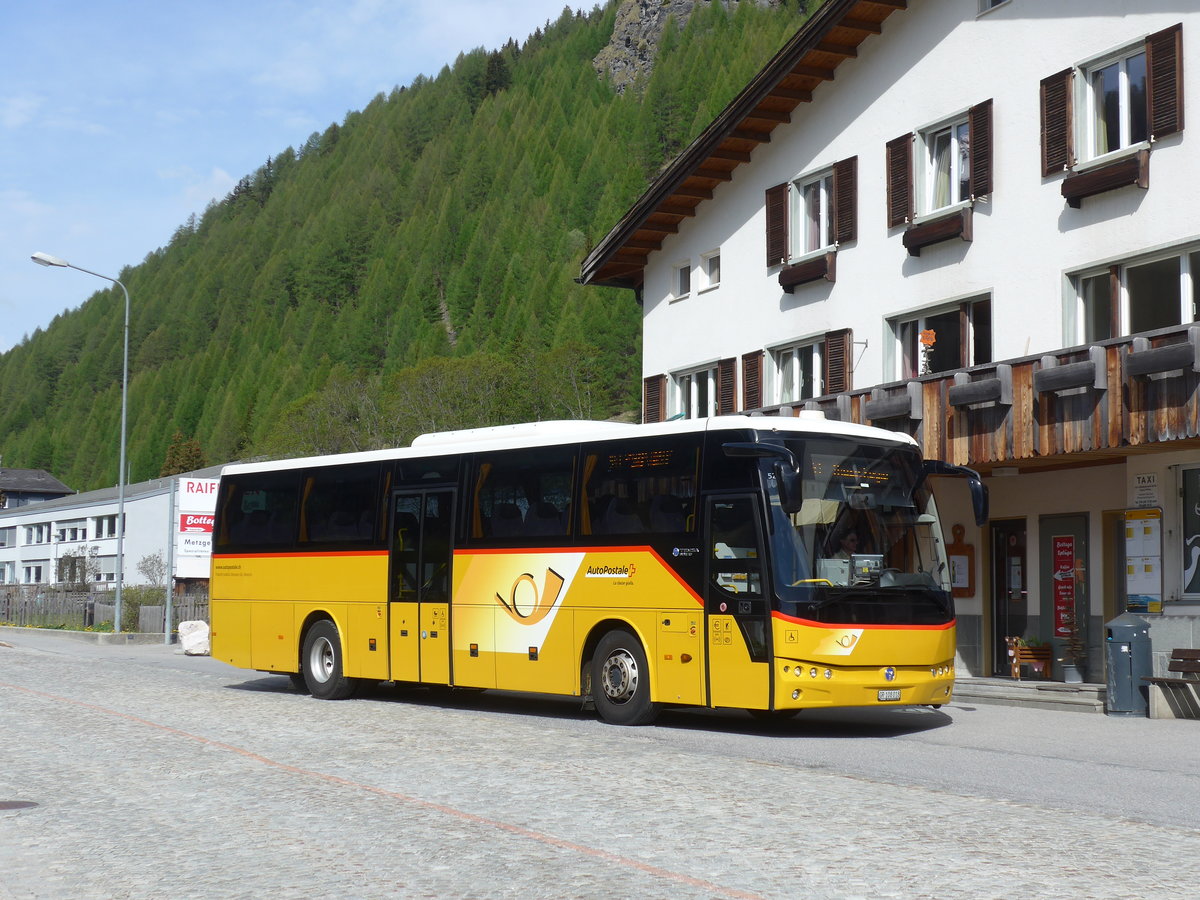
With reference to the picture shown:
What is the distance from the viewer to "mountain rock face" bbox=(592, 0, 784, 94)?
191 m

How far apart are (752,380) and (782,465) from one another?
14.6 m

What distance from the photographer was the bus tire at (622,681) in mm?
15836

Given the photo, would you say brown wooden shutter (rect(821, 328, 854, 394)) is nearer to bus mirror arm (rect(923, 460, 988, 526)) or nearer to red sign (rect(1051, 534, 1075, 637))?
red sign (rect(1051, 534, 1075, 637))

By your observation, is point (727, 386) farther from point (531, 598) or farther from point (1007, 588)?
point (531, 598)

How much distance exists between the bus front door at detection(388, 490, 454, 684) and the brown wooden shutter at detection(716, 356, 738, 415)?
1129 cm

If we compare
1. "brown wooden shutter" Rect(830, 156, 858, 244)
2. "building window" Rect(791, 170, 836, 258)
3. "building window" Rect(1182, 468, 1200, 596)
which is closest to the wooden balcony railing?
"building window" Rect(1182, 468, 1200, 596)

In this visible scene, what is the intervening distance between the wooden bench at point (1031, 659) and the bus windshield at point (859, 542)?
25.8ft

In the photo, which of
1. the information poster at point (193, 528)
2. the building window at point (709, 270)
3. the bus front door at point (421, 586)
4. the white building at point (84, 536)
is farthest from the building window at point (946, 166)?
the white building at point (84, 536)

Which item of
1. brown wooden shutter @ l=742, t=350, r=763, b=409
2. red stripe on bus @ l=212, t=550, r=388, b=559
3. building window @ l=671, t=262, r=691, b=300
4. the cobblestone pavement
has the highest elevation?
building window @ l=671, t=262, r=691, b=300

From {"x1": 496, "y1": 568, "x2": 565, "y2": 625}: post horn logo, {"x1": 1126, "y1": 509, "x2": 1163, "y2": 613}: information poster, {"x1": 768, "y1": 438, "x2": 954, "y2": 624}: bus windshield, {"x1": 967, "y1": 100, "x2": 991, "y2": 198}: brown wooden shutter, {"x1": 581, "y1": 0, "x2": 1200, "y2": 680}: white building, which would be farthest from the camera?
{"x1": 967, "y1": 100, "x2": 991, "y2": 198}: brown wooden shutter

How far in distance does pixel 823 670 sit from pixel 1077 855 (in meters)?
6.45

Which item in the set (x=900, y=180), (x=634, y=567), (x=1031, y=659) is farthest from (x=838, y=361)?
(x=634, y=567)

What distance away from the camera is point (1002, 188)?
22844mm

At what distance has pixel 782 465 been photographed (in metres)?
14.2
